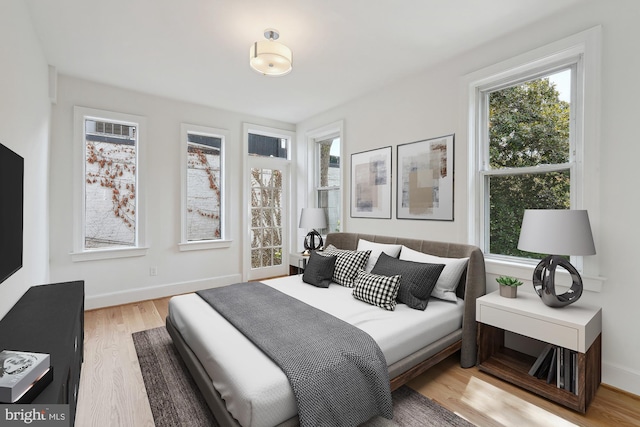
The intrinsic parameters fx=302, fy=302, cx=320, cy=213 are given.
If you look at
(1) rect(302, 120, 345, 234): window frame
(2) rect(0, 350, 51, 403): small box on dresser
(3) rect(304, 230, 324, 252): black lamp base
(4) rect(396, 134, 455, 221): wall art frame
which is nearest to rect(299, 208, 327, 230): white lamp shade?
(3) rect(304, 230, 324, 252): black lamp base

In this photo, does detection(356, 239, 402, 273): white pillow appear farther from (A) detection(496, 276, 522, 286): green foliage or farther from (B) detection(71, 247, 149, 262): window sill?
(B) detection(71, 247, 149, 262): window sill

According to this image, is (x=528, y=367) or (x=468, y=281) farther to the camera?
(x=468, y=281)

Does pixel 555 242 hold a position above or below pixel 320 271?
above

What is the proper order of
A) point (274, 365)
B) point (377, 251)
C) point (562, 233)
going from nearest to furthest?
1. point (274, 365)
2. point (562, 233)
3. point (377, 251)

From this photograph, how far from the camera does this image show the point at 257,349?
1.71 meters

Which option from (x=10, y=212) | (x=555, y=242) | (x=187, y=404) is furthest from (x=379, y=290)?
(x=10, y=212)

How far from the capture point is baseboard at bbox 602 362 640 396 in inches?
77.2

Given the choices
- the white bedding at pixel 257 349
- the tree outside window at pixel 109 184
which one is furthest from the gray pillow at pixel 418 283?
the tree outside window at pixel 109 184

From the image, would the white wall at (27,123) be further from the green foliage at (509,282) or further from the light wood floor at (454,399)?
the green foliage at (509,282)

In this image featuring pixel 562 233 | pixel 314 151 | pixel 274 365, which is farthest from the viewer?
pixel 314 151

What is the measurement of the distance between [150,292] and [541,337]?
4147 millimetres

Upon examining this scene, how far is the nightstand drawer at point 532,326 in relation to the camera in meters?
1.84

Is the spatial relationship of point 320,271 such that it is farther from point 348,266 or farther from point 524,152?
point 524,152

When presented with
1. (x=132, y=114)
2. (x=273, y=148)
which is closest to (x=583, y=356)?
(x=273, y=148)
